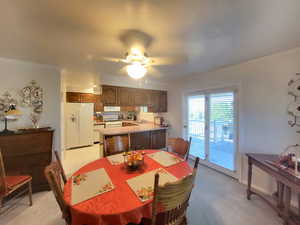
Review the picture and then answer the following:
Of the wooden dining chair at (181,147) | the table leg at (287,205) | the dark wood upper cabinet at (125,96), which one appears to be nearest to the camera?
the table leg at (287,205)

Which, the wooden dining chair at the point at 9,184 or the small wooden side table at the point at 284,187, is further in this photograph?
the wooden dining chair at the point at 9,184

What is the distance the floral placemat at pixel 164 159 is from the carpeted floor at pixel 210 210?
→ 0.76 m

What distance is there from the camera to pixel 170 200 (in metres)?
0.96

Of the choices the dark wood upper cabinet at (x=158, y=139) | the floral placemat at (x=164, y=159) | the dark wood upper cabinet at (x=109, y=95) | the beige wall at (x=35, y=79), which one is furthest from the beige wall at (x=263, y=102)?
the beige wall at (x=35, y=79)

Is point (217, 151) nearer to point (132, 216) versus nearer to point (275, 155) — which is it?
point (275, 155)

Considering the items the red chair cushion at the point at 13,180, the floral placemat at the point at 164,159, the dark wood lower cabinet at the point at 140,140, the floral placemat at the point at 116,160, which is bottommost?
the red chair cushion at the point at 13,180

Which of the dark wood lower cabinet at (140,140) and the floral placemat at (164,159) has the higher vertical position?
the floral placemat at (164,159)

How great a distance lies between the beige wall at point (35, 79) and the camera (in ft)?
7.21

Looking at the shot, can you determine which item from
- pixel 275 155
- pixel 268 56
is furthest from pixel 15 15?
pixel 275 155

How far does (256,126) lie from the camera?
90.1 inches

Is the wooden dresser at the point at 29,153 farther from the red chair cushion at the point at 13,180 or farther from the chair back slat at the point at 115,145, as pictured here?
the chair back slat at the point at 115,145

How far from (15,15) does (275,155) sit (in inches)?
142

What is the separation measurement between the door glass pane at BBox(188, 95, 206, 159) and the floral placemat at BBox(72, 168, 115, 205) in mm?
2648

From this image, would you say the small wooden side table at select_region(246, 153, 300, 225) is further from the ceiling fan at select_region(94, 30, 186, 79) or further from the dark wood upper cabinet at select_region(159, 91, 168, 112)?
the dark wood upper cabinet at select_region(159, 91, 168, 112)
